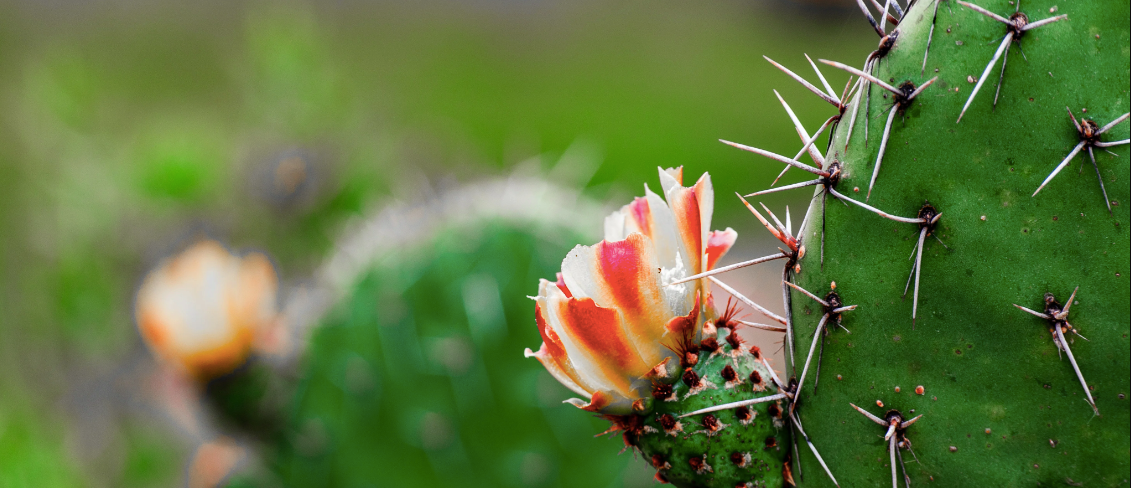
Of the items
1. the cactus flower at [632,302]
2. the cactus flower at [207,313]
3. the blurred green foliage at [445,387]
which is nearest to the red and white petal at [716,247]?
the cactus flower at [632,302]

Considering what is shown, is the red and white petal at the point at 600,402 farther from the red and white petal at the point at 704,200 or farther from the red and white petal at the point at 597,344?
the red and white petal at the point at 704,200

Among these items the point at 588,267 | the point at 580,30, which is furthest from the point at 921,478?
the point at 580,30

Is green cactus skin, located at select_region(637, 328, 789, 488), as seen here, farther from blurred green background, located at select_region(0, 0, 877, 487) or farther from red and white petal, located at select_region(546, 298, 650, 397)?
blurred green background, located at select_region(0, 0, 877, 487)

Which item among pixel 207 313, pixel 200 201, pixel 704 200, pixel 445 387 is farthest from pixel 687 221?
pixel 200 201

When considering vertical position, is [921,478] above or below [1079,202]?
below

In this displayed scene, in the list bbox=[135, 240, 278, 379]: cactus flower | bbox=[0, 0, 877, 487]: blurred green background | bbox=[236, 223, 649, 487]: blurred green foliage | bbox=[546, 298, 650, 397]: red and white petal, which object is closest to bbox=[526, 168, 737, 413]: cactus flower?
bbox=[546, 298, 650, 397]: red and white petal

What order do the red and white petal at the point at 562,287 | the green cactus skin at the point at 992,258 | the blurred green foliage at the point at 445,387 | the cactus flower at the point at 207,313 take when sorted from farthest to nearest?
the cactus flower at the point at 207,313
the blurred green foliage at the point at 445,387
the red and white petal at the point at 562,287
the green cactus skin at the point at 992,258

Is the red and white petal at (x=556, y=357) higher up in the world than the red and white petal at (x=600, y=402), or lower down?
higher up

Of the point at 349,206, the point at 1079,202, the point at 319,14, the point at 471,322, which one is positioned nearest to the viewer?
the point at 1079,202

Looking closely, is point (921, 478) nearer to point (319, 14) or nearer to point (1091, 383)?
point (1091, 383)
